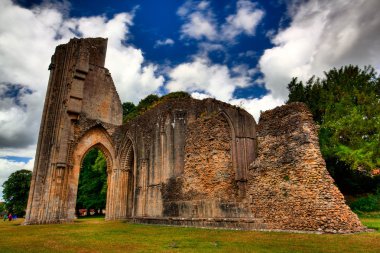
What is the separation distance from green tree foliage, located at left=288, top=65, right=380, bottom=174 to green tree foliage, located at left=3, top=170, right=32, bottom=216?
34883 millimetres

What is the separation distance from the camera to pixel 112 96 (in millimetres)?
22156

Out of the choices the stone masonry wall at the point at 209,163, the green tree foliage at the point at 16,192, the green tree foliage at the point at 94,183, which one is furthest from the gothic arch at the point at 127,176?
the green tree foliage at the point at 16,192

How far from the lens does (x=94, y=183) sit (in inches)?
1131

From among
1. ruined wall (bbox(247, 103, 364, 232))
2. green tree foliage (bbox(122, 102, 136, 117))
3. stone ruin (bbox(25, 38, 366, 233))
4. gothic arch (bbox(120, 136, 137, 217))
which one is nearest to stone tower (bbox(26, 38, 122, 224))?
stone ruin (bbox(25, 38, 366, 233))

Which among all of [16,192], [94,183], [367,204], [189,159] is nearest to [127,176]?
[189,159]

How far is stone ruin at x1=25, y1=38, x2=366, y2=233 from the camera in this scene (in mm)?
8930

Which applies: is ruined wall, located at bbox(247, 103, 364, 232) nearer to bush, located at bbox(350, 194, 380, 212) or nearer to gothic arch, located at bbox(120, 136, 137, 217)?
bush, located at bbox(350, 194, 380, 212)

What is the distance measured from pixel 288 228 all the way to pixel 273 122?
3.57 meters

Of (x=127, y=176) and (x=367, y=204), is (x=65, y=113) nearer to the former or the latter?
(x=127, y=176)

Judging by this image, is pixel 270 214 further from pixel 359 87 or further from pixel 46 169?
pixel 359 87

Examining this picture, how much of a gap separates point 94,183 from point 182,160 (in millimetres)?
17611

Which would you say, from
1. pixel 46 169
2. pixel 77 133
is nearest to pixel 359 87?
pixel 77 133

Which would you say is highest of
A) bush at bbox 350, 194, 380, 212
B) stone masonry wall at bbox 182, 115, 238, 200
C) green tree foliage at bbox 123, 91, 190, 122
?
green tree foliage at bbox 123, 91, 190, 122

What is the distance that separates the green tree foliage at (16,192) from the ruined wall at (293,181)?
36803 millimetres
